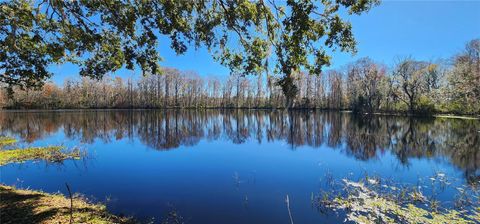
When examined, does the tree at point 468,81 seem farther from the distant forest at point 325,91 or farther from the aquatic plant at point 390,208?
the aquatic plant at point 390,208

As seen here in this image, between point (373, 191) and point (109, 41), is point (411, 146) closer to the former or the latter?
point (373, 191)

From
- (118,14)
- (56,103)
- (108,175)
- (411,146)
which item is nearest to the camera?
(118,14)

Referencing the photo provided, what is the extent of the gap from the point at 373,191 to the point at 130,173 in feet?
34.0

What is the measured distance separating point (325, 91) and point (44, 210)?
263ft

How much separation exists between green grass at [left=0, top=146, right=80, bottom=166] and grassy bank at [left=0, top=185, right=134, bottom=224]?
754 cm

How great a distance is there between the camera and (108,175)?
Result: 12156mm

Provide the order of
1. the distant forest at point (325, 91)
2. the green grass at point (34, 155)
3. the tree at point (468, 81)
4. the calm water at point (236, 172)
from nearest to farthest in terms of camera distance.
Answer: the calm water at point (236, 172)
the green grass at point (34, 155)
the tree at point (468, 81)
the distant forest at point (325, 91)

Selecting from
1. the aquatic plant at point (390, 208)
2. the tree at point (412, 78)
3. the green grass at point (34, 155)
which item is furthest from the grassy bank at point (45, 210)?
the tree at point (412, 78)

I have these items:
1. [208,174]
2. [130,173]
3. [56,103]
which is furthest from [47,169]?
[56,103]

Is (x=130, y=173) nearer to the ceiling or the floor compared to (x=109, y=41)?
nearer to the floor

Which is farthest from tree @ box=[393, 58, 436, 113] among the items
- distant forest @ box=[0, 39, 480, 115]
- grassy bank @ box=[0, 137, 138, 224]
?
grassy bank @ box=[0, 137, 138, 224]

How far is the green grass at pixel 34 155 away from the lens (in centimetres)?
1424

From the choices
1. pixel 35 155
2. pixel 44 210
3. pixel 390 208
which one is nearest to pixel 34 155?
pixel 35 155

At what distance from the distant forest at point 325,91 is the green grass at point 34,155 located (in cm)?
1858
